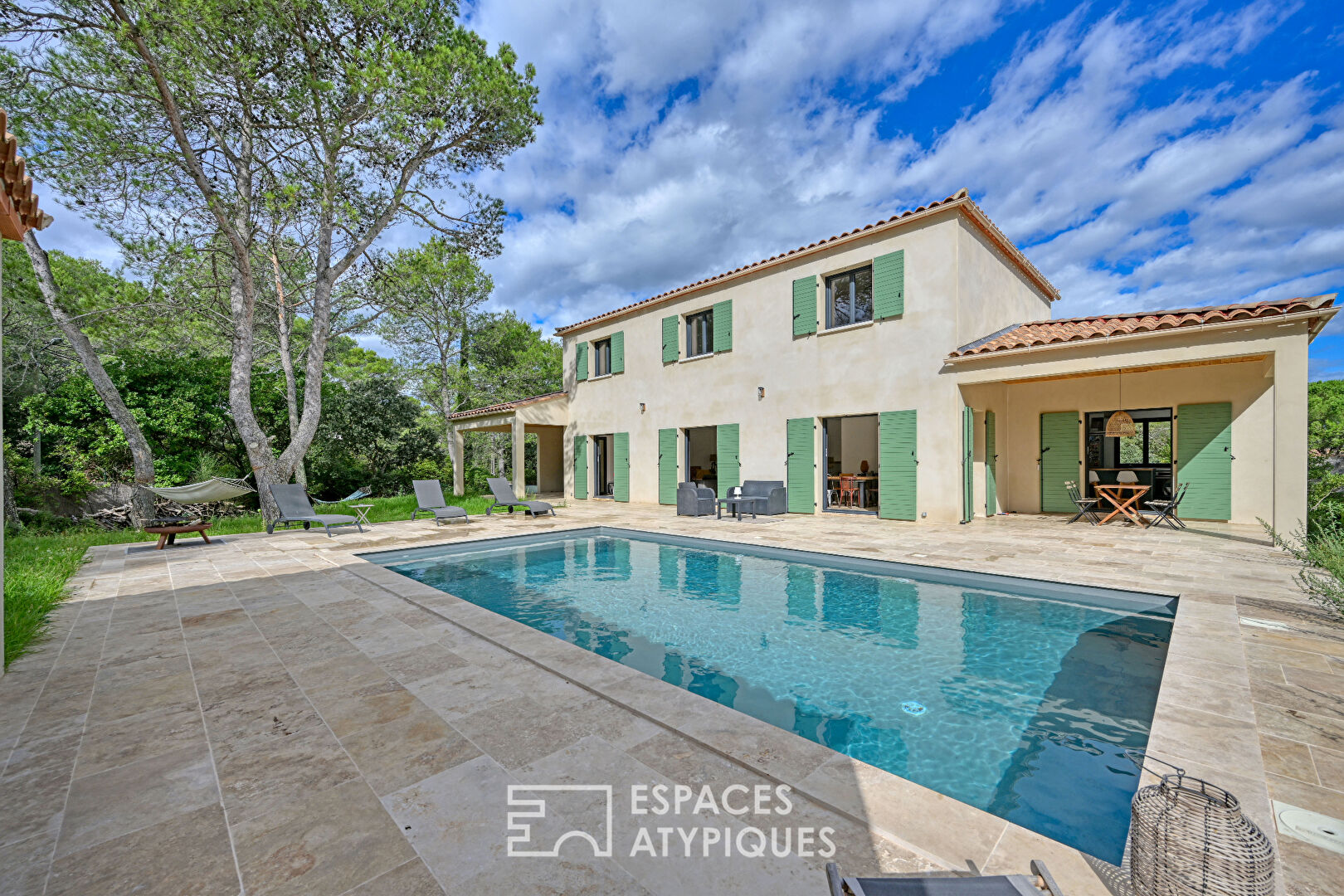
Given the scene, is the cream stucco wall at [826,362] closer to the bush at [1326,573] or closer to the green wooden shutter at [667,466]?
the green wooden shutter at [667,466]

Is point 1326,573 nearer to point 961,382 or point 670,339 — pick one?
point 961,382

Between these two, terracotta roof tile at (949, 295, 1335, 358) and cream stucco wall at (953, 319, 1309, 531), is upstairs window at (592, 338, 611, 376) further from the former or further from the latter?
cream stucco wall at (953, 319, 1309, 531)

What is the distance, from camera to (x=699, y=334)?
1350 centimetres

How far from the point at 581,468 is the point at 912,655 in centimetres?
1324

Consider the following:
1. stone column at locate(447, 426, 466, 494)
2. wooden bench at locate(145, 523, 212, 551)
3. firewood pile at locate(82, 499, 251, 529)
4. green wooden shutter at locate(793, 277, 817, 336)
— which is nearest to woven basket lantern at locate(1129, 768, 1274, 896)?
green wooden shutter at locate(793, 277, 817, 336)

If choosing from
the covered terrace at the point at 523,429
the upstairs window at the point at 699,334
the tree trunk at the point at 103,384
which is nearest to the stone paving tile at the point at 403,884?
the tree trunk at the point at 103,384

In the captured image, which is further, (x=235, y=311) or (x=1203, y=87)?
(x=1203, y=87)

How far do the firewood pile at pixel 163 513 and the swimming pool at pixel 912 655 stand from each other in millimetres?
8136

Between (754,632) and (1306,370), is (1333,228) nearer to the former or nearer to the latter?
(1306,370)

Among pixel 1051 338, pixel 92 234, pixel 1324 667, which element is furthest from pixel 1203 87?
pixel 92 234

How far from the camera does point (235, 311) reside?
35.2 feet

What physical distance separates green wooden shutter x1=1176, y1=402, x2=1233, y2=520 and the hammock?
16.3 m

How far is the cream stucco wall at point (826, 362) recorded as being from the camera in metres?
9.25

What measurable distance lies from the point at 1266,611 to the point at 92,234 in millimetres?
18240
